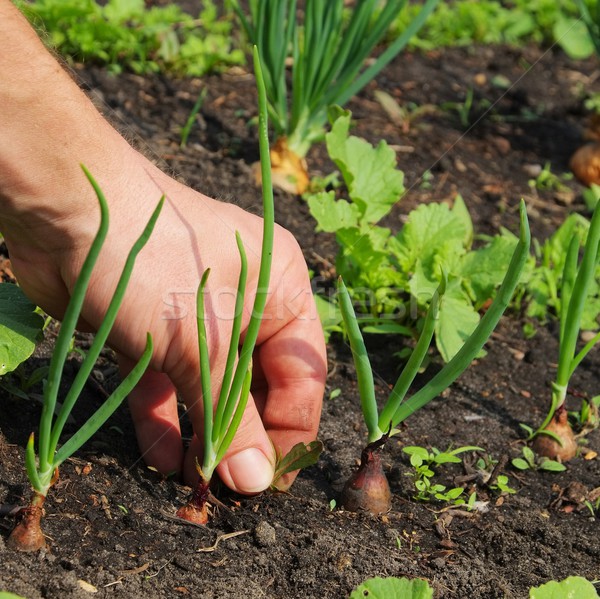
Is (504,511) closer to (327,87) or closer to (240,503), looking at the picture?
(240,503)

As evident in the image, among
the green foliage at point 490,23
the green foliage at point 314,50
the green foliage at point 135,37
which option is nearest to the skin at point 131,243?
the green foliage at point 314,50

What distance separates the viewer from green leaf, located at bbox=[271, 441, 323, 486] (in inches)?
58.0

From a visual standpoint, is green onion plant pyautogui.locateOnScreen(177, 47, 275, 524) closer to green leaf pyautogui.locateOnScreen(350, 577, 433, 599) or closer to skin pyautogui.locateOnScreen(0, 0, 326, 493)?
skin pyautogui.locateOnScreen(0, 0, 326, 493)

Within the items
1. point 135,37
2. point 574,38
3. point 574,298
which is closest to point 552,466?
point 574,298

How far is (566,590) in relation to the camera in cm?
127

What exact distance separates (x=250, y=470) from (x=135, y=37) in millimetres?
1938

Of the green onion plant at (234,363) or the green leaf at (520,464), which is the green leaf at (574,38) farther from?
the green onion plant at (234,363)

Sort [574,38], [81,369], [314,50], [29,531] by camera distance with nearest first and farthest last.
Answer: [81,369]
[29,531]
[314,50]
[574,38]

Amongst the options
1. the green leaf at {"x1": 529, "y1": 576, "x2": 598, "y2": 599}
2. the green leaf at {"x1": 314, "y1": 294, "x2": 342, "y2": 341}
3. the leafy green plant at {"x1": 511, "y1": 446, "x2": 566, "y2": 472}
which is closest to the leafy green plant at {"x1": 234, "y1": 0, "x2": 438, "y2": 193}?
the green leaf at {"x1": 314, "y1": 294, "x2": 342, "y2": 341}

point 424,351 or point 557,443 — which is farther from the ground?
point 424,351

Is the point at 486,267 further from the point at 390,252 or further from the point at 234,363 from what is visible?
the point at 234,363

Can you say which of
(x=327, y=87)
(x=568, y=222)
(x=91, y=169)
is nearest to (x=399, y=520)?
(x=91, y=169)

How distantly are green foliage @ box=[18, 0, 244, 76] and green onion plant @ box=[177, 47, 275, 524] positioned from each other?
175 centimetres

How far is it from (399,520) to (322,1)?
138 centimetres
